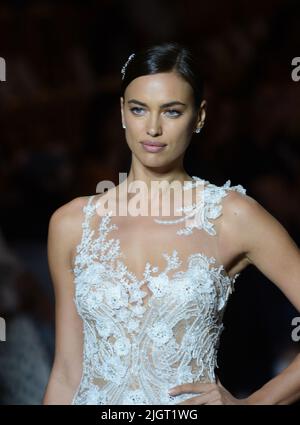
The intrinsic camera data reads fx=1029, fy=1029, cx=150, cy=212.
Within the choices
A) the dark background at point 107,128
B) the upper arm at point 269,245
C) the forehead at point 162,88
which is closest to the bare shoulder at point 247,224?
the upper arm at point 269,245

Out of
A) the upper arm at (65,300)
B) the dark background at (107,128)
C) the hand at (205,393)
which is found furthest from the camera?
the dark background at (107,128)

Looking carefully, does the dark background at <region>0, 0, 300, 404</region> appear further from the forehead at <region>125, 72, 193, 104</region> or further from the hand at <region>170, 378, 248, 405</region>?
the forehead at <region>125, 72, 193, 104</region>

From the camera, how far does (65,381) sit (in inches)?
115

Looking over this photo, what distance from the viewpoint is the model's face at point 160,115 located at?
276 cm

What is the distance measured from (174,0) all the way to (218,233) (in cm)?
177

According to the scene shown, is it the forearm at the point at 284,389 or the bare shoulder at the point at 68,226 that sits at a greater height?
the bare shoulder at the point at 68,226

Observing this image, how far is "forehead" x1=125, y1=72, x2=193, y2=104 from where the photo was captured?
2.77 meters

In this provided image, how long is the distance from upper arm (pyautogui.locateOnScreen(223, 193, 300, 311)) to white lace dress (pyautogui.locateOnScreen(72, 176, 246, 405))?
7 cm

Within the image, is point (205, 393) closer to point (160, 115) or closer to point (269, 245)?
point (269, 245)

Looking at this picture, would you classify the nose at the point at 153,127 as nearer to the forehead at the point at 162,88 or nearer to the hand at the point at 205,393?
the forehead at the point at 162,88

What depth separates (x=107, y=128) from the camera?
171 inches

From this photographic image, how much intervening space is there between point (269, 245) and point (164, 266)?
0.29 m

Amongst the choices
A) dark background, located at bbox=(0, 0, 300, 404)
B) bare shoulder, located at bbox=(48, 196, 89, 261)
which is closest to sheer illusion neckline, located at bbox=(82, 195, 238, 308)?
bare shoulder, located at bbox=(48, 196, 89, 261)

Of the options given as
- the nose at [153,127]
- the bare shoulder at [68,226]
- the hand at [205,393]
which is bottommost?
the hand at [205,393]
